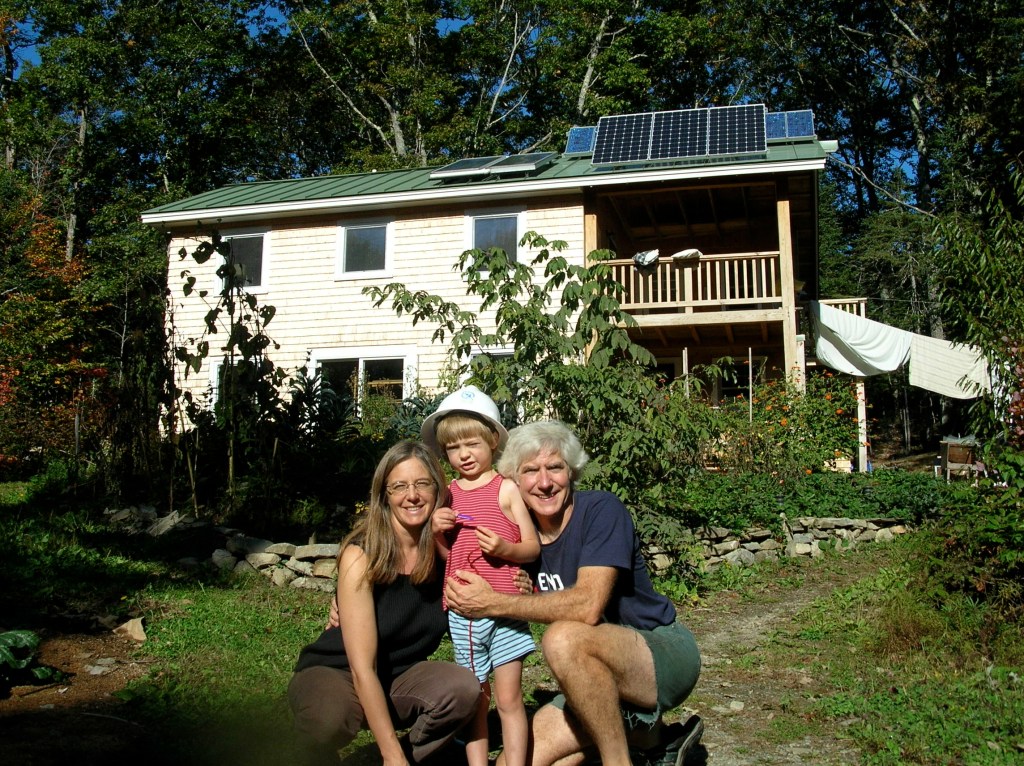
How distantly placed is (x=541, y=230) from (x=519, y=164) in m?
1.19

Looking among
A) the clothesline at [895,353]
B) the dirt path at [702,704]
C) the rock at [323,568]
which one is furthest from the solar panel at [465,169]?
the dirt path at [702,704]

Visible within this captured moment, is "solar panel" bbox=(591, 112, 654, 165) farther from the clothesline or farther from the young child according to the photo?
the young child

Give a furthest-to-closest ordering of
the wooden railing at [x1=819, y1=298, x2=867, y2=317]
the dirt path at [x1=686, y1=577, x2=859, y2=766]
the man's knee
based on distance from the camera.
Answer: the wooden railing at [x1=819, y1=298, x2=867, y2=317] < the dirt path at [x1=686, y1=577, x2=859, y2=766] < the man's knee

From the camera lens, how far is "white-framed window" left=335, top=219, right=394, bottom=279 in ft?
50.5

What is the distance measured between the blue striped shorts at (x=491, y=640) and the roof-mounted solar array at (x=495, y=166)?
12178mm

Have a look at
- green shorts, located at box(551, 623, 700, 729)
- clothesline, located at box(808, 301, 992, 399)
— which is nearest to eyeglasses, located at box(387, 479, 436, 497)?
green shorts, located at box(551, 623, 700, 729)

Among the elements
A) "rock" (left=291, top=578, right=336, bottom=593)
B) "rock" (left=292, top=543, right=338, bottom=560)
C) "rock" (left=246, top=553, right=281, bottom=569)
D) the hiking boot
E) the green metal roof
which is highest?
the green metal roof

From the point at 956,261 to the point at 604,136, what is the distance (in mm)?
10427

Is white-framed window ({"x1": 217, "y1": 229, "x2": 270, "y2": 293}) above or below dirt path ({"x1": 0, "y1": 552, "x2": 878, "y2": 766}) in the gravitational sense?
above

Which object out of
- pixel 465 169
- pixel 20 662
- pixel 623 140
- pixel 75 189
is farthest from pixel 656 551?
pixel 75 189

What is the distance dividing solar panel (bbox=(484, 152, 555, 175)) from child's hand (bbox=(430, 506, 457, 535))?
476 inches

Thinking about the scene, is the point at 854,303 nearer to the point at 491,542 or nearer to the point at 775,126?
the point at 775,126

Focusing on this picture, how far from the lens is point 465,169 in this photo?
15117 mm

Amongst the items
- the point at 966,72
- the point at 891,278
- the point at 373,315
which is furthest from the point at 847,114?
the point at 373,315
